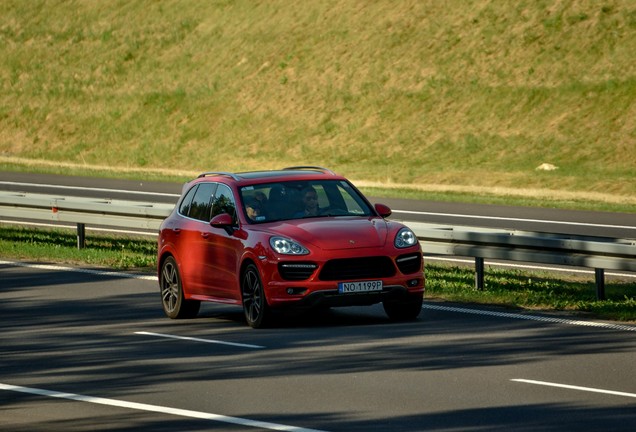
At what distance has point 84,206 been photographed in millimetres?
23453

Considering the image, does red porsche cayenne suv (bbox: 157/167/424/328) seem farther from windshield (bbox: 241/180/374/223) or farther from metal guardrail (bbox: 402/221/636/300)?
metal guardrail (bbox: 402/221/636/300)

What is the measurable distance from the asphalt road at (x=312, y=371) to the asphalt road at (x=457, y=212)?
38.7 ft

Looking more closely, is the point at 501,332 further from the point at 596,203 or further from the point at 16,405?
the point at 596,203

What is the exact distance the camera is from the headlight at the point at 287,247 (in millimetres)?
13953

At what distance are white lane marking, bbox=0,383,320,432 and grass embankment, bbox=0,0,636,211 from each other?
26.3m

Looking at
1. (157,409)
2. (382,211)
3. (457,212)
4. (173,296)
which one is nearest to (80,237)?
(173,296)

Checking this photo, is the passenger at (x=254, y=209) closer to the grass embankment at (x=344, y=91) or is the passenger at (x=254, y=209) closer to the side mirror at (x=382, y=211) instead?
the side mirror at (x=382, y=211)

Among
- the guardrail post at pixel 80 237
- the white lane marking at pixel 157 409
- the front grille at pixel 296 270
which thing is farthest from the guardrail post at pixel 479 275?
the guardrail post at pixel 80 237

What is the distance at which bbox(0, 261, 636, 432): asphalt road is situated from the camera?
30.9 feet

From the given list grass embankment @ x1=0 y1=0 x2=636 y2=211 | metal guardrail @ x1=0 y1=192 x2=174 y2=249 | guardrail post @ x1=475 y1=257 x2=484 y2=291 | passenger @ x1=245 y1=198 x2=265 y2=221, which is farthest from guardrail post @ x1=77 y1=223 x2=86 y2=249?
grass embankment @ x1=0 y1=0 x2=636 y2=211

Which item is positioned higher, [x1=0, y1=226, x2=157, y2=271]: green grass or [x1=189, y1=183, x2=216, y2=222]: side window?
[x1=189, y1=183, x2=216, y2=222]: side window

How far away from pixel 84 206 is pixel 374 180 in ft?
74.1

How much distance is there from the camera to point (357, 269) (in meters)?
14.0

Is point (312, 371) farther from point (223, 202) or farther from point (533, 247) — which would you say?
point (533, 247)
